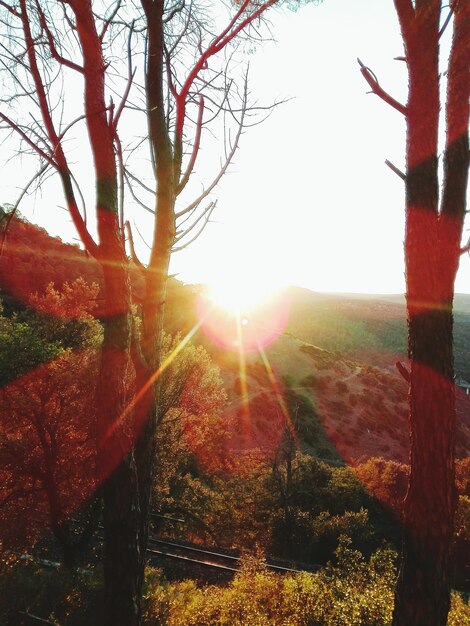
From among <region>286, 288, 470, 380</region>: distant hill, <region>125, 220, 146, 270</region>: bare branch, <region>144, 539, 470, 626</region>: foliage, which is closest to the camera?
<region>125, 220, 146, 270</region>: bare branch

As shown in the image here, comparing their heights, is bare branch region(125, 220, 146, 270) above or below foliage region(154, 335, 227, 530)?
above

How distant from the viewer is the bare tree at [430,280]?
112 inches

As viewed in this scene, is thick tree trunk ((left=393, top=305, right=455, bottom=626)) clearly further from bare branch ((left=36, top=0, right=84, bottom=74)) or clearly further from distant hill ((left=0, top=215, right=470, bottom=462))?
distant hill ((left=0, top=215, right=470, bottom=462))

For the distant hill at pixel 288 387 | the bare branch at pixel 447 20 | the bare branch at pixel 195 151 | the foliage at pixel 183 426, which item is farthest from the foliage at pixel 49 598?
the distant hill at pixel 288 387

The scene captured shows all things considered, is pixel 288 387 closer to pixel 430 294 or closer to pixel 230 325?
pixel 230 325

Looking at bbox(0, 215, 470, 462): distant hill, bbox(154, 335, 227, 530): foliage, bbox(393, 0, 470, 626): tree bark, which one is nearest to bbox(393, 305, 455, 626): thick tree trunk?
bbox(393, 0, 470, 626): tree bark

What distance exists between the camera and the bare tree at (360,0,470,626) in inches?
112

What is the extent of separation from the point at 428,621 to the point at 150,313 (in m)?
3.28

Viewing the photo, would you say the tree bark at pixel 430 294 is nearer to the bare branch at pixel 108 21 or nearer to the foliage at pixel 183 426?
the bare branch at pixel 108 21

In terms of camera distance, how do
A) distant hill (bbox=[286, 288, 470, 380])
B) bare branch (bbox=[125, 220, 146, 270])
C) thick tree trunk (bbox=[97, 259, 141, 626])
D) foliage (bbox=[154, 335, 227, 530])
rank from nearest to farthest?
thick tree trunk (bbox=[97, 259, 141, 626])
bare branch (bbox=[125, 220, 146, 270])
foliage (bbox=[154, 335, 227, 530])
distant hill (bbox=[286, 288, 470, 380])

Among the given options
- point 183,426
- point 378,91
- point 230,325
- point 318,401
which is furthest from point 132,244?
point 230,325

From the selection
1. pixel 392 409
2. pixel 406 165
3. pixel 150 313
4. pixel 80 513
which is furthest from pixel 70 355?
pixel 392 409

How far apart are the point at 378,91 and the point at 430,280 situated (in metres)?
1.58

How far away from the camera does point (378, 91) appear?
3.21 m
